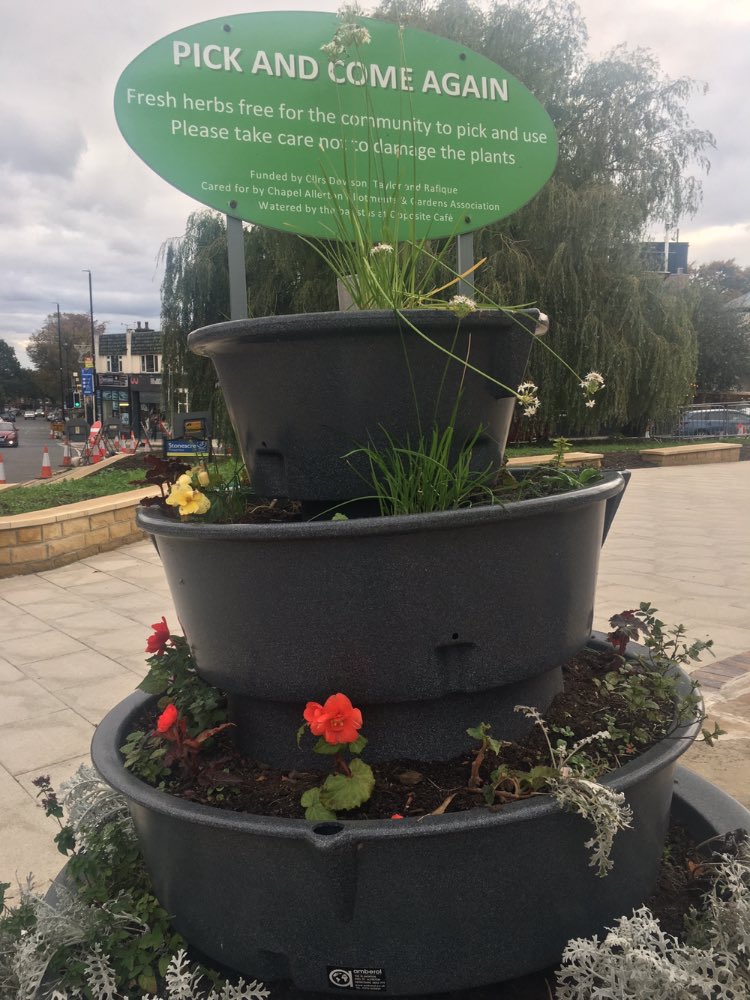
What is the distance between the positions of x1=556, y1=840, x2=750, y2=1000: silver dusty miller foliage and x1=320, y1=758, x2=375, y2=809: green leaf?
411 millimetres

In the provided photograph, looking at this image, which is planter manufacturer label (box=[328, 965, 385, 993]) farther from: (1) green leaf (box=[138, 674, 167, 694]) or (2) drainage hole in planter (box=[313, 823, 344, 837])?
(1) green leaf (box=[138, 674, 167, 694])

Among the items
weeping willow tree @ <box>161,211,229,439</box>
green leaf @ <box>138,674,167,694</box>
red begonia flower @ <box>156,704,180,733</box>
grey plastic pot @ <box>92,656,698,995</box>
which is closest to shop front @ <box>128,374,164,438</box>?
weeping willow tree @ <box>161,211,229,439</box>

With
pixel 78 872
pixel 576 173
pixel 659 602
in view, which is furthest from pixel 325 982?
pixel 576 173

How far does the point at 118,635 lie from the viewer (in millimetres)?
4664

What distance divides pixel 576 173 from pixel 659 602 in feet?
40.4

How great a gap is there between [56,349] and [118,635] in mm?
82056

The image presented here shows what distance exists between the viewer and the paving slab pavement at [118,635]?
9.07 ft

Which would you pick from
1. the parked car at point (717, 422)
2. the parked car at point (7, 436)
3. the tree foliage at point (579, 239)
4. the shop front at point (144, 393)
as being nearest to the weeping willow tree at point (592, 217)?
the tree foliage at point (579, 239)

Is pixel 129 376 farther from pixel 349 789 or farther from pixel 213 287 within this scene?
pixel 349 789

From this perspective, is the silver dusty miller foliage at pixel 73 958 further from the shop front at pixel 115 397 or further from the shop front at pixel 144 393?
the shop front at pixel 115 397

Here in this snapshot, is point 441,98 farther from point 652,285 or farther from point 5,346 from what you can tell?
point 5,346

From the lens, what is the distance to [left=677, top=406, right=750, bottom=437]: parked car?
24234 mm

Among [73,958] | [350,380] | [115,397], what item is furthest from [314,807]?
[115,397]

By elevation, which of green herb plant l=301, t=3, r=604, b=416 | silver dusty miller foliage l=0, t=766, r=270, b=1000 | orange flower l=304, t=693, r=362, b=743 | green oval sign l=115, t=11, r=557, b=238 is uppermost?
green oval sign l=115, t=11, r=557, b=238
